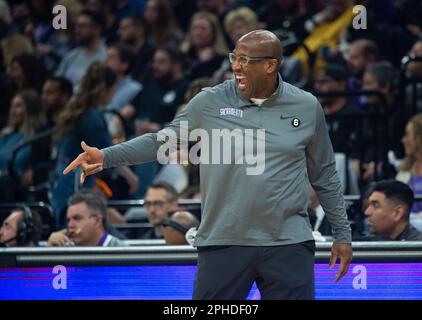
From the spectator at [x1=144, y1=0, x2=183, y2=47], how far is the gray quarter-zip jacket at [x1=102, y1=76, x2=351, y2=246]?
7.00m

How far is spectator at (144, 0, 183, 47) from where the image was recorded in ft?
39.3

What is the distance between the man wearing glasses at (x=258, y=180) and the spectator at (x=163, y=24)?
23.0ft

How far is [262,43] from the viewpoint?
16.1 feet

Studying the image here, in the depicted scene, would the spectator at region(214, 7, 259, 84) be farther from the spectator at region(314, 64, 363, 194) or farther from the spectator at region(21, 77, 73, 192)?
the spectator at region(21, 77, 73, 192)

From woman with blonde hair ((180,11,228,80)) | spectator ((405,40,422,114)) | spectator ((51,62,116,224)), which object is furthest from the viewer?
woman with blonde hair ((180,11,228,80))

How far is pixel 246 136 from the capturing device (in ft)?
16.0

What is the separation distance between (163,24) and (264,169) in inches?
292

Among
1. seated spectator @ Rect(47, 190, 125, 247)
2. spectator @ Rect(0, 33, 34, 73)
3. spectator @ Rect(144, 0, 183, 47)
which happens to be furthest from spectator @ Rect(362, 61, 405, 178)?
spectator @ Rect(0, 33, 34, 73)

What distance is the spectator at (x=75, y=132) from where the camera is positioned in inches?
346

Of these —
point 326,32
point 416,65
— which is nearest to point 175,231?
point 416,65

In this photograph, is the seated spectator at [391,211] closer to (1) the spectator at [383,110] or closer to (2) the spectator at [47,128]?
(1) the spectator at [383,110]

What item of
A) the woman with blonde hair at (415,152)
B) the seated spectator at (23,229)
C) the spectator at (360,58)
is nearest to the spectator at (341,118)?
the spectator at (360,58)

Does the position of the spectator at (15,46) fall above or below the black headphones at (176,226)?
above
